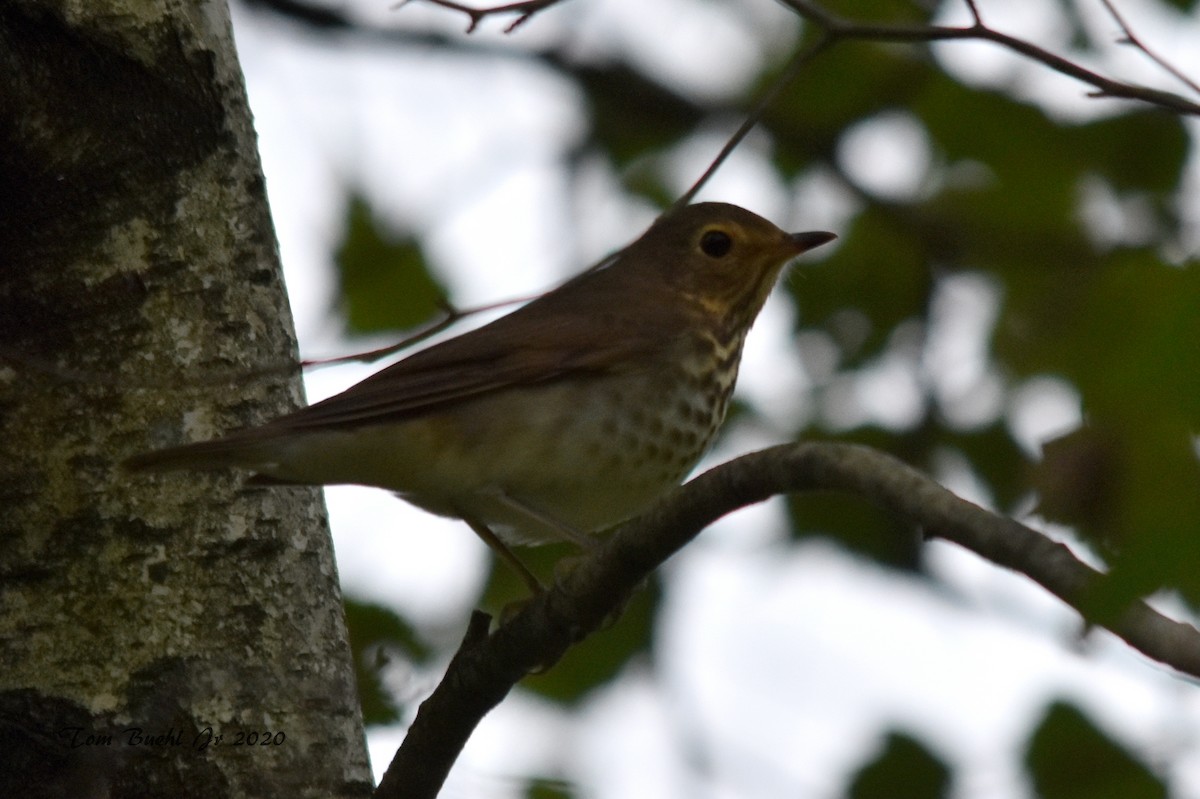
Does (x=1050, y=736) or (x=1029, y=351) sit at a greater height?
(x=1029, y=351)

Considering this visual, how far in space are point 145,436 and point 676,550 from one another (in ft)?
3.97

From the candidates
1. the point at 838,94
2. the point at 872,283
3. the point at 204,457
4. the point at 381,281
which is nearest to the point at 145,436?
the point at 204,457

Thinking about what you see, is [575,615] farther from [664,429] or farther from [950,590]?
[950,590]

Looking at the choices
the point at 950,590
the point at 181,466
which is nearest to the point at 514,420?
the point at 181,466

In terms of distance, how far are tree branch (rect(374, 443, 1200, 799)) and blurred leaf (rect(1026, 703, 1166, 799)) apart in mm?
1708

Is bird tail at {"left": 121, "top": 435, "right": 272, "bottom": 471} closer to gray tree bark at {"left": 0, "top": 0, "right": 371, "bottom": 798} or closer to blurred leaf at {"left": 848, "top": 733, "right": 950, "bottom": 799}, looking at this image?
gray tree bark at {"left": 0, "top": 0, "right": 371, "bottom": 798}

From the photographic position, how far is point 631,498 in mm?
4070

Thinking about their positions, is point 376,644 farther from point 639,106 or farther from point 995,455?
point 639,106

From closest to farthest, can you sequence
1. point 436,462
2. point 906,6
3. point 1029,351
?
1. point 436,462
2. point 1029,351
3. point 906,6

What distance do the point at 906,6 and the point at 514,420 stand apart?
2.37 m

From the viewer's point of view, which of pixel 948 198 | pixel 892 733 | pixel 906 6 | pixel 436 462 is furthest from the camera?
pixel 948 198

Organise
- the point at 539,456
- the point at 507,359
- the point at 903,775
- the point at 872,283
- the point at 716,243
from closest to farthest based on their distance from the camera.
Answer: the point at 539,456, the point at 507,359, the point at 903,775, the point at 716,243, the point at 872,283

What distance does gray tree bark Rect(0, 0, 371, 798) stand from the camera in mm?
2936

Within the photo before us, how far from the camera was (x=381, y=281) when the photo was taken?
17.9 feet
